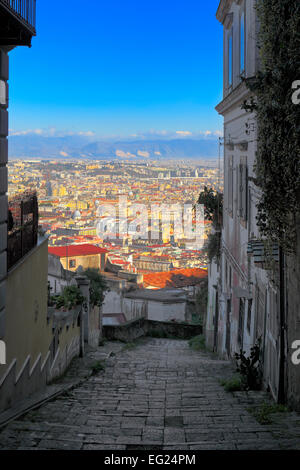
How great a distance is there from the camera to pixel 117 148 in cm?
8862

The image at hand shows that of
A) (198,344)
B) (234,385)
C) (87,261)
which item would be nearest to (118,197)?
(87,261)

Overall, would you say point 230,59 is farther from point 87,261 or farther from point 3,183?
point 87,261

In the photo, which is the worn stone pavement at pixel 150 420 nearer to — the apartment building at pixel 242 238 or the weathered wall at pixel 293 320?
the weathered wall at pixel 293 320

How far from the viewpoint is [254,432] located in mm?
6023

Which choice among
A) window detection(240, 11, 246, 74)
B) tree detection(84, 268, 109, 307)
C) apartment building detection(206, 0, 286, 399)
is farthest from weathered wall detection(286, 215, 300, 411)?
tree detection(84, 268, 109, 307)

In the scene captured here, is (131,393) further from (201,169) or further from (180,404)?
(201,169)

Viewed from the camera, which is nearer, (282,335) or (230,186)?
(282,335)

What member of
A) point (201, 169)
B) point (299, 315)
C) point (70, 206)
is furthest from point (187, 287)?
point (299, 315)

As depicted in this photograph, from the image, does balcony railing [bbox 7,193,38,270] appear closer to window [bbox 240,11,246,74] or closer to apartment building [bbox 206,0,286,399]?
apartment building [bbox 206,0,286,399]

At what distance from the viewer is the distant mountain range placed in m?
75.1

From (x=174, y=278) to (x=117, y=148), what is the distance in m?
49.0
